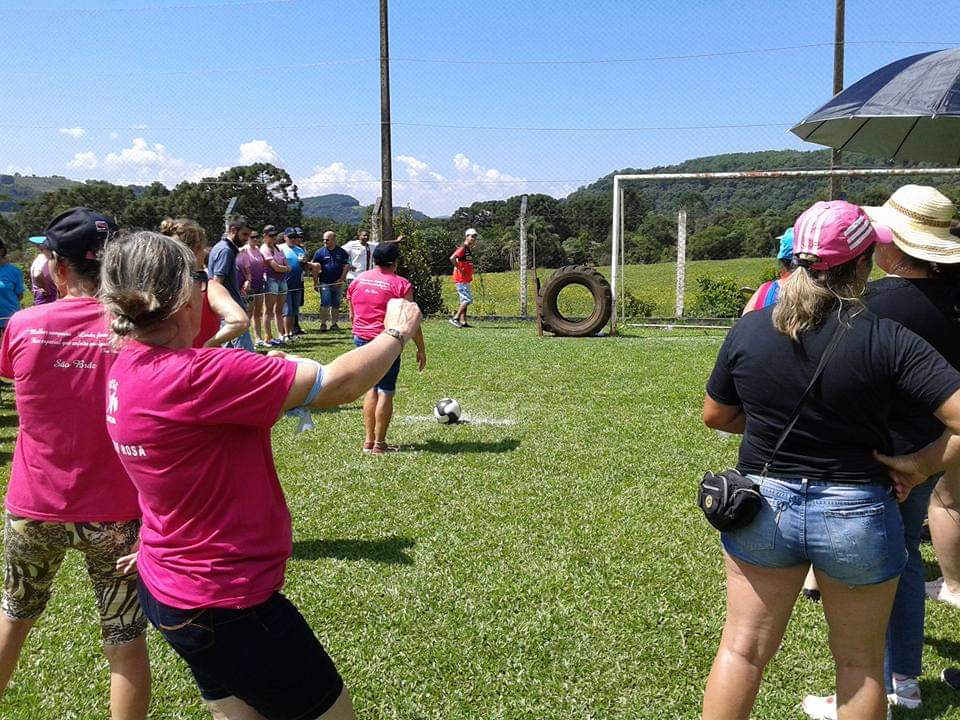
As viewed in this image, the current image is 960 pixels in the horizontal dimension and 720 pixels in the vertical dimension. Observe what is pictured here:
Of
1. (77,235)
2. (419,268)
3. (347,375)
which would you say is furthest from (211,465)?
(419,268)

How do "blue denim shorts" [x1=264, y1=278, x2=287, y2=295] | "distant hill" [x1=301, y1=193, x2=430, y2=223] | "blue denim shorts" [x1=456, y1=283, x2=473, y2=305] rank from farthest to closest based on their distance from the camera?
1. "distant hill" [x1=301, y1=193, x2=430, y2=223]
2. "blue denim shorts" [x1=456, y1=283, x2=473, y2=305]
3. "blue denim shorts" [x1=264, y1=278, x2=287, y2=295]

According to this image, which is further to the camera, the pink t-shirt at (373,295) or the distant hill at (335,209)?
the distant hill at (335,209)

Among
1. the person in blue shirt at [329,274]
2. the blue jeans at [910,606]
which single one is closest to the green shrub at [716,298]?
the person in blue shirt at [329,274]

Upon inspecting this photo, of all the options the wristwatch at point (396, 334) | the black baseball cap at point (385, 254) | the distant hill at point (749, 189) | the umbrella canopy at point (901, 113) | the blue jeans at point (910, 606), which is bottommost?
the blue jeans at point (910, 606)

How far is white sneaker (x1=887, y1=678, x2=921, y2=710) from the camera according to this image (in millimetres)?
3029

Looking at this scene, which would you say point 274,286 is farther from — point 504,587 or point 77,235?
point 77,235

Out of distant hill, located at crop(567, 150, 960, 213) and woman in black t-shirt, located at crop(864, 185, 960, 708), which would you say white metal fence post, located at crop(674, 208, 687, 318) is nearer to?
distant hill, located at crop(567, 150, 960, 213)

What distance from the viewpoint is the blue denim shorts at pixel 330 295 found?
51.9 ft

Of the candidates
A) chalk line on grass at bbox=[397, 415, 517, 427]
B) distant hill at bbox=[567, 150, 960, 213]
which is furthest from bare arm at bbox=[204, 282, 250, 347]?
distant hill at bbox=[567, 150, 960, 213]

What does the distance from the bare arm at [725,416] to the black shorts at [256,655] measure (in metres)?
1.44

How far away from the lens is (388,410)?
688cm

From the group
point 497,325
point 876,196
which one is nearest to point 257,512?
point 497,325

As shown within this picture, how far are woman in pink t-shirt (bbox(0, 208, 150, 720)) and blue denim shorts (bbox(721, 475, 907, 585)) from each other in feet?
6.64

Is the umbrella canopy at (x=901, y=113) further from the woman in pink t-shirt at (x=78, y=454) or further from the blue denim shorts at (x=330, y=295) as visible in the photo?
the blue denim shorts at (x=330, y=295)
